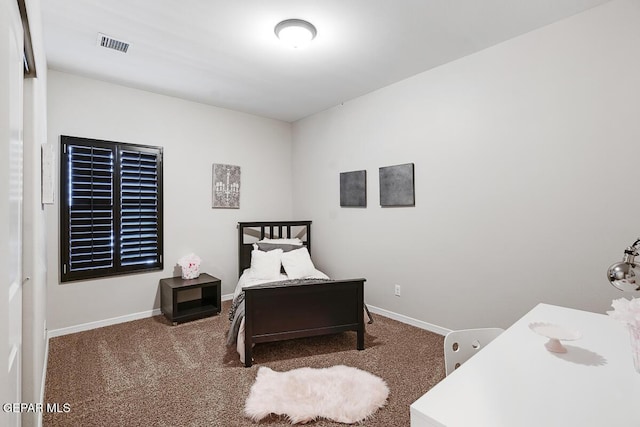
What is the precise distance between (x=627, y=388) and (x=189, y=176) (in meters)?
4.21

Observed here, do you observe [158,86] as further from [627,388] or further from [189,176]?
[627,388]

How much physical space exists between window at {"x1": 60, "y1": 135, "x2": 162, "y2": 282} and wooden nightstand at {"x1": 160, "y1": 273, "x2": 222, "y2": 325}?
0.38 meters

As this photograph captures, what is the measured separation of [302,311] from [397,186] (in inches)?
68.1

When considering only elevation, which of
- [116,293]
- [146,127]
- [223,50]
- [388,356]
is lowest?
[388,356]

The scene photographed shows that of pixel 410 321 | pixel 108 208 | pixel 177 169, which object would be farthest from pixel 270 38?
pixel 410 321

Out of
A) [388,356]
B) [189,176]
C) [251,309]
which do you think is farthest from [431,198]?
[189,176]

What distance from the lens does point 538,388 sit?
1.01 m

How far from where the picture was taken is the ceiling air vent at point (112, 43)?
261cm

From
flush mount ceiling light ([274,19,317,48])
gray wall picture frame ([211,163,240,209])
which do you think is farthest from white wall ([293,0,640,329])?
gray wall picture frame ([211,163,240,209])


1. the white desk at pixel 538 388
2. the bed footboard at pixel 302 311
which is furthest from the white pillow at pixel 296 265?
the white desk at pixel 538 388

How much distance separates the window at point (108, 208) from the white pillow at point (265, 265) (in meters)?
1.17

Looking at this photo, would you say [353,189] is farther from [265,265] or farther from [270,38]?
[270,38]

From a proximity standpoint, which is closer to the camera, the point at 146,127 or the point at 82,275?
the point at 82,275

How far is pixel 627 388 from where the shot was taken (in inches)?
39.6
